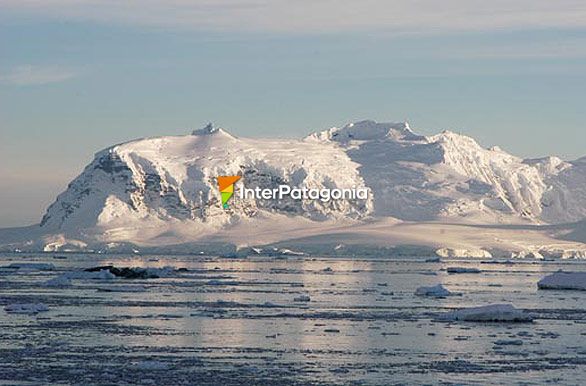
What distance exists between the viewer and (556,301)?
2562 inches

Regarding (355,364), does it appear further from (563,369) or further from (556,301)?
(556,301)

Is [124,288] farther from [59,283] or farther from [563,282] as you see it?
[563,282]

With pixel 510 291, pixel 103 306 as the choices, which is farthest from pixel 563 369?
pixel 510 291

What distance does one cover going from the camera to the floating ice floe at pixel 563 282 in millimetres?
82431

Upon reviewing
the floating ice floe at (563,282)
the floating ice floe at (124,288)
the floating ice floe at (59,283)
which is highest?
the floating ice floe at (59,283)

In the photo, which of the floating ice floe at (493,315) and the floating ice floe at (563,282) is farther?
the floating ice floe at (563,282)

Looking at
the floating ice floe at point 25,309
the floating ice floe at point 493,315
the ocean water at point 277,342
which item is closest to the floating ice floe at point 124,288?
the ocean water at point 277,342

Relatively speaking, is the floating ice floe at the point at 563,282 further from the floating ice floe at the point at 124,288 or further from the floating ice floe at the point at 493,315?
the floating ice floe at the point at 493,315

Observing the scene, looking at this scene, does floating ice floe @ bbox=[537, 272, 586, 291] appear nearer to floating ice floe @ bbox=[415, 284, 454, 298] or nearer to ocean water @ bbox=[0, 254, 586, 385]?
floating ice floe @ bbox=[415, 284, 454, 298]

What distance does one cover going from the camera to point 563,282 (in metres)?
83.8

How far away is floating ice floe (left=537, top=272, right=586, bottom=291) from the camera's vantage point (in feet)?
270

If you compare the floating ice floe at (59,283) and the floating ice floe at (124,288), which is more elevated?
the floating ice floe at (59,283)

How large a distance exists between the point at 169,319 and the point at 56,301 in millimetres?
11001

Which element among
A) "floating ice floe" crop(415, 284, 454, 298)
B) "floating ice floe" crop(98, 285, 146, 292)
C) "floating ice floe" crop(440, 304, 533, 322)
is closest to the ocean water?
"floating ice floe" crop(440, 304, 533, 322)
